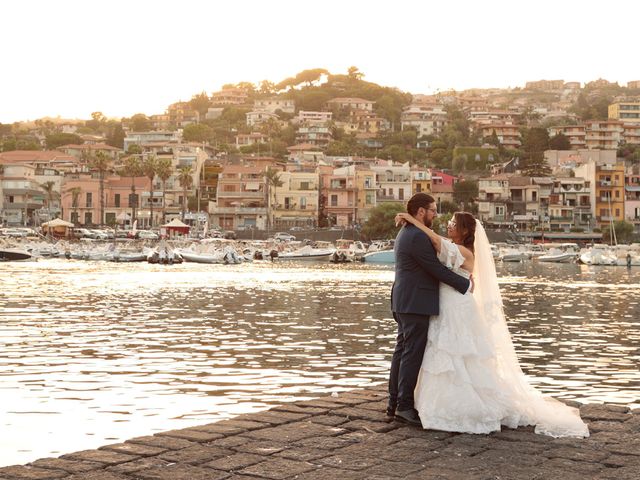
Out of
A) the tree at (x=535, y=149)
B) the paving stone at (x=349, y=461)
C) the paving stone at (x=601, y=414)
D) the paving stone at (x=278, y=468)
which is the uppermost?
the tree at (x=535, y=149)

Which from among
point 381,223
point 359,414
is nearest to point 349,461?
point 359,414

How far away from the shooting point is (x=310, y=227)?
116 meters

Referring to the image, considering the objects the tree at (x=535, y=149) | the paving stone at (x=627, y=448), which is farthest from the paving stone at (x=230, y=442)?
the tree at (x=535, y=149)

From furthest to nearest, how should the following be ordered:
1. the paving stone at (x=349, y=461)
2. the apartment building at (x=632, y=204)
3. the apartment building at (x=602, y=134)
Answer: the apartment building at (x=602, y=134), the apartment building at (x=632, y=204), the paving stone at (x=349, y=461)

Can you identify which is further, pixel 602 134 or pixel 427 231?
pixel 602 134

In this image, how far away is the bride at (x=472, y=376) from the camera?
839 cm

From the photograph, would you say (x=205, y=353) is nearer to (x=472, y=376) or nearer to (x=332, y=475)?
(x=472, y=376)

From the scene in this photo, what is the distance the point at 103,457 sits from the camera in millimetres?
7086

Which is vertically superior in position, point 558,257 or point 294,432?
point 294,432

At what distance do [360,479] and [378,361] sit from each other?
10.4m

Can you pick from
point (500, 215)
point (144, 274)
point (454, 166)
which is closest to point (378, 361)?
point (144, 274)

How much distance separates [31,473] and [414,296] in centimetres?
367

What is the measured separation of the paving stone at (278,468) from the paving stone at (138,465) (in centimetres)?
65

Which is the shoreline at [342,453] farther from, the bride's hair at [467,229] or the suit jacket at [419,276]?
the bride's hair at [467,229]
